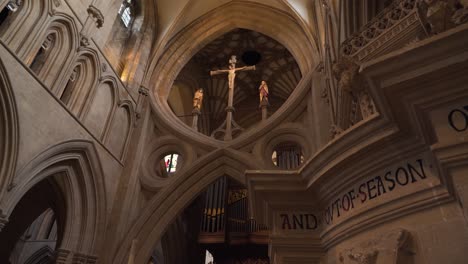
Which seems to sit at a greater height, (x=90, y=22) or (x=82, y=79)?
(x=90, y=22)

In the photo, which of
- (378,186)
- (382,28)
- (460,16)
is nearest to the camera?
(378,186)

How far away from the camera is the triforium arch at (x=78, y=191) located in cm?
652

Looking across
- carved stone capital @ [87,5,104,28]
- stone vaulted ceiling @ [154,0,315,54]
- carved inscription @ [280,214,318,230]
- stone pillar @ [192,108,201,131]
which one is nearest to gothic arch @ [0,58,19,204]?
carved stone capital @ [87,5,104,28]

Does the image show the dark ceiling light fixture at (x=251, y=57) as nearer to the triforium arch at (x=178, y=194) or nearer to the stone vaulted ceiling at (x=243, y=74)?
the stone vaulted ceiling at (x=243, y=74)

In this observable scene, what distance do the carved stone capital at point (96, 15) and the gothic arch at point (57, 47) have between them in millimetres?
683

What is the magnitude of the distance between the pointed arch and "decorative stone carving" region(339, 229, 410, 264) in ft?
21.9

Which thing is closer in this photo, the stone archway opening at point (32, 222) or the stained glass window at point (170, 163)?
the stone archway opening at point (32, 222)

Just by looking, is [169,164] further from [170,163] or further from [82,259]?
[82,259]

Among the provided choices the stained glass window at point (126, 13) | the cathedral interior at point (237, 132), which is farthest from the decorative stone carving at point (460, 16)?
the stained glass window at point (126, 13)

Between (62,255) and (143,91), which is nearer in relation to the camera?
(62,255)

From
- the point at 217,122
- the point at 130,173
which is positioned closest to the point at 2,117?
the point at 130,173

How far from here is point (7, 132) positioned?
539 centimetres

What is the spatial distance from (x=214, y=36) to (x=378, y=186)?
35.5 ft

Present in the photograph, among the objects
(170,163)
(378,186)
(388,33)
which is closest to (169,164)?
(170,163)
